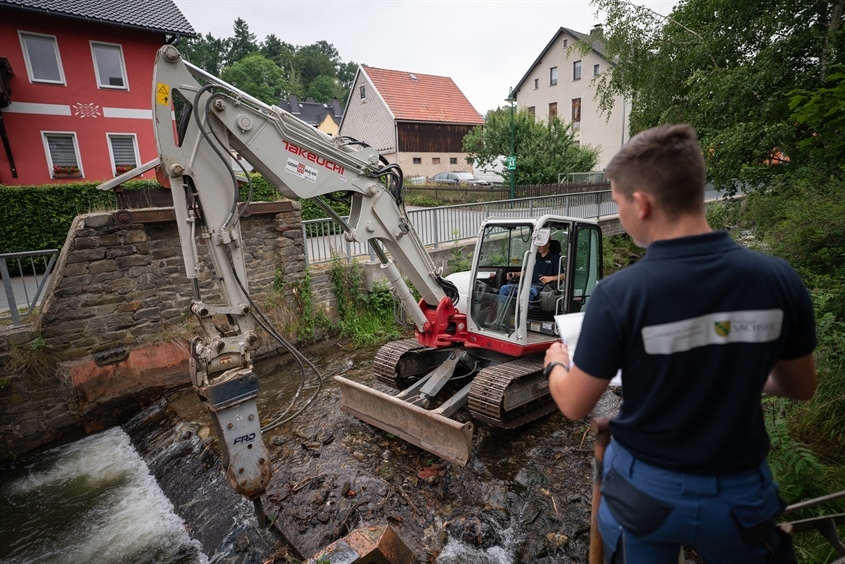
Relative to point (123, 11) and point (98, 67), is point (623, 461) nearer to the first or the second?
point (98, 67)

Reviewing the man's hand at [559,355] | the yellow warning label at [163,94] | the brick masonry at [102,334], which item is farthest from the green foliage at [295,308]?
the man's hand at [559,355]

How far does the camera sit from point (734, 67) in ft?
26.4

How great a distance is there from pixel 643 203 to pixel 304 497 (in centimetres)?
390

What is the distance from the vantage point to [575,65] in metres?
30.4

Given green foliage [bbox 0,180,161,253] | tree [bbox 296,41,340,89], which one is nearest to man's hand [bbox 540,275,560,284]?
green foliage [bbox 0,180,161,253]

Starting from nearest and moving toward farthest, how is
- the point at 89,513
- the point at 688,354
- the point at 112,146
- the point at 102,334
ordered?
the point at 688,354, the point at 89,513, the point at 102,334, the point at 112,146

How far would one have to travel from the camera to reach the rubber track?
5598mm

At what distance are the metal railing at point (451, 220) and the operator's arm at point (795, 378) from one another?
6.06 meters

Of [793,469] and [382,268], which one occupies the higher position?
[382,268]

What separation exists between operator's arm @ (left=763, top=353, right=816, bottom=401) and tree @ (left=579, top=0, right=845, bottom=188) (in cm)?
641

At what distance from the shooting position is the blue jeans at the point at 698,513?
1275mm

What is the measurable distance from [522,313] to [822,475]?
8.64 feet

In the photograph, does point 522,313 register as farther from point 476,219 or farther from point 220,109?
Answer: point 476,219

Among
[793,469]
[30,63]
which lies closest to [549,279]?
[793,469]
